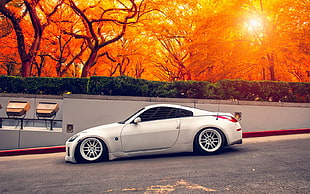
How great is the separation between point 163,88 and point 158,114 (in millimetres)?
5251

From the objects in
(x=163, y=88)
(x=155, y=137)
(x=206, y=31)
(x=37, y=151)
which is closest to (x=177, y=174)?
(x=155, y=137)

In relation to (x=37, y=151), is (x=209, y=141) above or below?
above

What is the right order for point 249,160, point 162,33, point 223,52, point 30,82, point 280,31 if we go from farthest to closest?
1. point 162,33
2. point 223,52
3. point 280,31
4. point 30,82
5. point 249,160

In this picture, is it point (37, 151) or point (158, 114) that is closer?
point (158, 114)

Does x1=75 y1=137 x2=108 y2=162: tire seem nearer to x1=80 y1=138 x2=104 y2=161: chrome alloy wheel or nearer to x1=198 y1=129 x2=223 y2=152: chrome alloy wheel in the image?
x1=80 y1=138 x2=104 y2=161: chrome alloy wheel

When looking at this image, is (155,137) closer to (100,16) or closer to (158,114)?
(158,114)

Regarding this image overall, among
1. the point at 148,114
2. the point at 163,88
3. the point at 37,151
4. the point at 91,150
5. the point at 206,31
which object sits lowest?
the point at 37,151

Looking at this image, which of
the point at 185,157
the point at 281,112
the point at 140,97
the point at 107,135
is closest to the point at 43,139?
the point at 140,97

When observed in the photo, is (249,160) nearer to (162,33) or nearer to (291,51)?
(291,51)

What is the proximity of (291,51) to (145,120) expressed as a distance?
33.1 ft

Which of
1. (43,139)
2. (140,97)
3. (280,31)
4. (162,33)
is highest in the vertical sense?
(162,33)

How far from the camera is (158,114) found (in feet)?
23.5

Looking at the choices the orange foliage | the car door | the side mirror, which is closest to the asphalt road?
the car door

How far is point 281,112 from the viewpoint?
1264 centimetres
